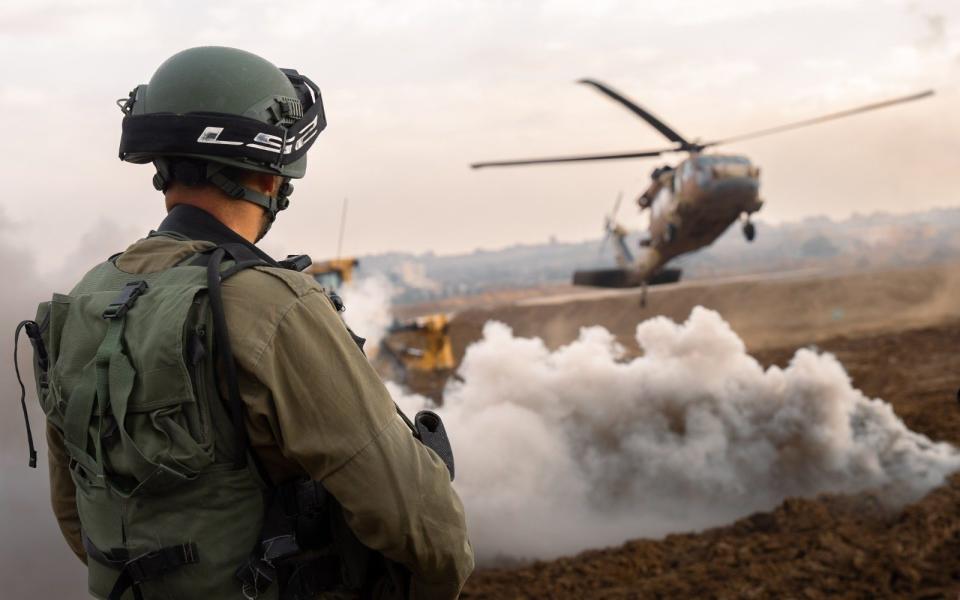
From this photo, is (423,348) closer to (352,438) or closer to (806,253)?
(352,438)

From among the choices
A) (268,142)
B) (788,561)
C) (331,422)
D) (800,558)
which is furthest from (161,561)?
(800,558)

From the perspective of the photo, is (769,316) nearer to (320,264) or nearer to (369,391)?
(320,264)

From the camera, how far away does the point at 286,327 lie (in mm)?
1668

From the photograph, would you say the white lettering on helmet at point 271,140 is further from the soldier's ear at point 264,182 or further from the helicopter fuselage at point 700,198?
the helicopter fuselage at point 700,198

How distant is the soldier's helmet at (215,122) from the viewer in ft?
6.37

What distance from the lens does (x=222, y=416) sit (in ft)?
5.59

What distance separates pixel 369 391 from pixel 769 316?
126 ft

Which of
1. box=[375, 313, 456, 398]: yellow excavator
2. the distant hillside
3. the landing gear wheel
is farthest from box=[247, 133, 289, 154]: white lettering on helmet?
the distant hillside

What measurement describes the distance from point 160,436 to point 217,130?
677mm

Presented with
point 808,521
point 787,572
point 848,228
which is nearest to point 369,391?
point 787,572

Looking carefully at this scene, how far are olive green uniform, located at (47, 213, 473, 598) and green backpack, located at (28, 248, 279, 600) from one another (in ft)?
0.16

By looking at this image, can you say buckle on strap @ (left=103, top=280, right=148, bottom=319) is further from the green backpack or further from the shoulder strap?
the shoulder strap

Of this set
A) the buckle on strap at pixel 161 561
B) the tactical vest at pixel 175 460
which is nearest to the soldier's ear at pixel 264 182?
the tactical vest at pixel 175 460

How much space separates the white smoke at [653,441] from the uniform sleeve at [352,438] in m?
7.71
